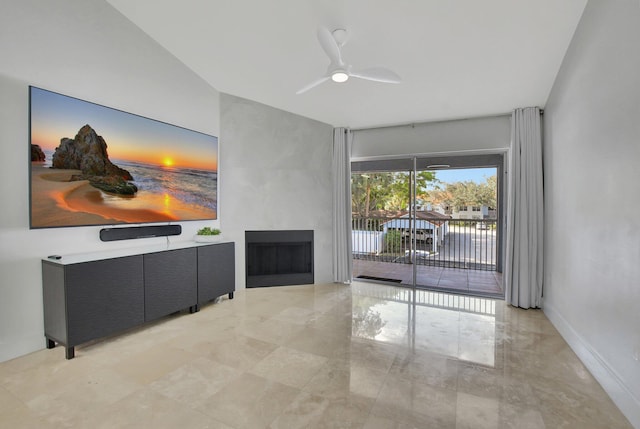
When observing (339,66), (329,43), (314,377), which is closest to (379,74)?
(339,66)

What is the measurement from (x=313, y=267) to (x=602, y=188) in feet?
11.7

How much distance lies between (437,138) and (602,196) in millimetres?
2487

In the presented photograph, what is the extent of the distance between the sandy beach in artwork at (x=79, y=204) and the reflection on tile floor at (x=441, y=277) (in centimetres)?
343

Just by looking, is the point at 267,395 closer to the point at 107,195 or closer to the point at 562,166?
the point at 107,195

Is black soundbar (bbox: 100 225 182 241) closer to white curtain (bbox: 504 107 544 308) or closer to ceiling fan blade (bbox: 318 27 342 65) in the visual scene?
ceiling fan blade (bbox: 318 27 342 65)

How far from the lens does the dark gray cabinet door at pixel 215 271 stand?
3.52 meters

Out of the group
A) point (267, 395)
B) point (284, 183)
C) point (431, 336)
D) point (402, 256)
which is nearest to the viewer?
point (267, 395)

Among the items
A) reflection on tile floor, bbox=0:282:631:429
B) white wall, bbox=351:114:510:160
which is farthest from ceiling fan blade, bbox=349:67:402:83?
reflection on tile floor, bbox=0:282:631:429

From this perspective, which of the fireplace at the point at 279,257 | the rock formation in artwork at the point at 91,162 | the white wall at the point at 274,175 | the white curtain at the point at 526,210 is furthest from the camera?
the fireplace at the point at 279,257

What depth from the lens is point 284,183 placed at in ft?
15.3

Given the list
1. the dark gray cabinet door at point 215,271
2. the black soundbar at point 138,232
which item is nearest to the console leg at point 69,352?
the black soundbar at point 138,232

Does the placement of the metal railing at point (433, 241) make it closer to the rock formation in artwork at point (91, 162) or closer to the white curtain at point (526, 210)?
the white curtain at point (526, 210)

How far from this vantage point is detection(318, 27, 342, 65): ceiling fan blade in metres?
2.27

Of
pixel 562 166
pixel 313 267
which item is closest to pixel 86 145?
pixel 313 267
